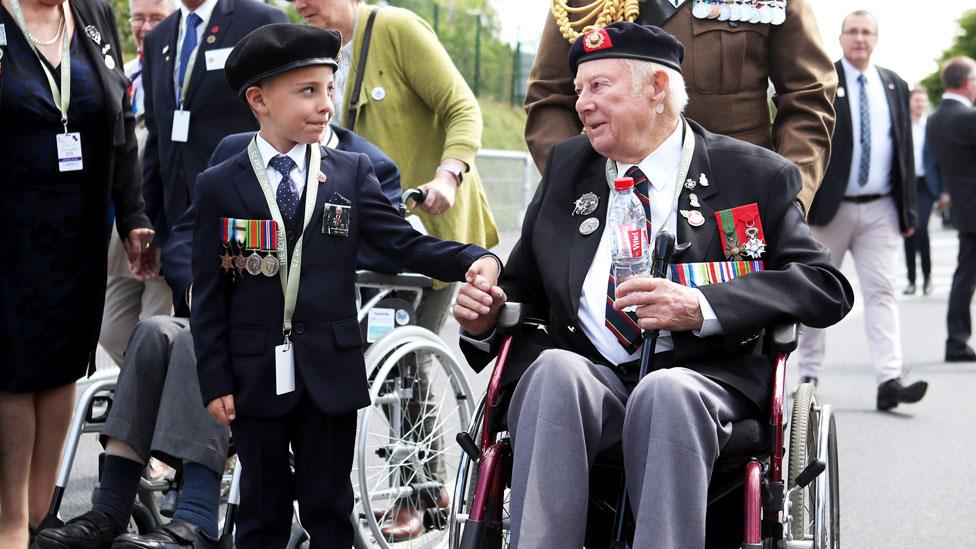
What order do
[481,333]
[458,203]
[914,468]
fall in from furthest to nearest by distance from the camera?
1. [914,468]
2. [458,203]
3. [481,333]

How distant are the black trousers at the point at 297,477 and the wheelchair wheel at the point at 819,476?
1.24 metres

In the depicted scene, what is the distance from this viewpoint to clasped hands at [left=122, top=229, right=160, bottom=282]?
4980mm

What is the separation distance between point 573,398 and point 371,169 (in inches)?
45.0

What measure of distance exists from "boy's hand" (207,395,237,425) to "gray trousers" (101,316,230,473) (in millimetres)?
433

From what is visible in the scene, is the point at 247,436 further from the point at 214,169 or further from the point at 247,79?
the point at 247,79

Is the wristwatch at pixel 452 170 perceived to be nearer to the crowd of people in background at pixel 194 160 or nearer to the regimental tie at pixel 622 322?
the crowd of people in background at pixel 194 160

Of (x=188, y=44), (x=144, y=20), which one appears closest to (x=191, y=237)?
(x=188, y=44)

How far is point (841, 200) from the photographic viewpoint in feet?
26.6

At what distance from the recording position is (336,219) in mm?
3875

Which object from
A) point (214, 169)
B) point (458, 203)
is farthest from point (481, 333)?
point (458, 203)

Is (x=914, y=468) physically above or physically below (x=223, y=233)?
below

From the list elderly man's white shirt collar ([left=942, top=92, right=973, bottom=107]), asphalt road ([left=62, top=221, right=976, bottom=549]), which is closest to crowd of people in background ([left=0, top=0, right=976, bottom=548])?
asphalt road ([left=62, top=221, right=976, bottom=549])

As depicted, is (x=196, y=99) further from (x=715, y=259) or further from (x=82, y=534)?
(x=715, y=259)

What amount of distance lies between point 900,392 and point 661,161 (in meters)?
4.60
